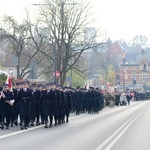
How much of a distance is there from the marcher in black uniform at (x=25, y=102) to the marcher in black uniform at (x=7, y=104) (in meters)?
0.38

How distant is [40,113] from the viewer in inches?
882

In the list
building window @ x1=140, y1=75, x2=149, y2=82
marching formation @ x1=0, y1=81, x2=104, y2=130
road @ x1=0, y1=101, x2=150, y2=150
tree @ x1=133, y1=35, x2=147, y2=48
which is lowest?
road @ x1=0, y1=101, x2=150, y2=150

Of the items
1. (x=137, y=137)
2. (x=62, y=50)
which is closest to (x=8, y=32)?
(x=62, y=50)

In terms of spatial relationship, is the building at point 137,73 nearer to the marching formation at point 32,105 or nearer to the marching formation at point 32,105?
the marching formation at point 32,105

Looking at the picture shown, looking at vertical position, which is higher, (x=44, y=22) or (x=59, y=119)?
(x=44, y=22)

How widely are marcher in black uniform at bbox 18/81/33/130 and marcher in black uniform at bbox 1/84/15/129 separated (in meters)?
0.38

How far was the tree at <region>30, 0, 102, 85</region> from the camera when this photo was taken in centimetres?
5562

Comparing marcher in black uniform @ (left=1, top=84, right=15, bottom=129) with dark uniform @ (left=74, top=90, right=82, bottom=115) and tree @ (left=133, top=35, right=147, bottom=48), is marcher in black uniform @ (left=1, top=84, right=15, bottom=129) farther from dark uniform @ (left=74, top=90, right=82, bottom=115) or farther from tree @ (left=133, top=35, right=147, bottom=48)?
tree @ (left=133, top=35, right=147, bottom=48)

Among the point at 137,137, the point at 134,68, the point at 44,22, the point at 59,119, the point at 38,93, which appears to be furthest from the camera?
the point at 134,68

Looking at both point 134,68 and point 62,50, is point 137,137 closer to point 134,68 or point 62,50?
point 62,50

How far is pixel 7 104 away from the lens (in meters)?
20.8

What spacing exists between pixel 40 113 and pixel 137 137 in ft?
18.2

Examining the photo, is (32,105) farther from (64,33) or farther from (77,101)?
(64,33)

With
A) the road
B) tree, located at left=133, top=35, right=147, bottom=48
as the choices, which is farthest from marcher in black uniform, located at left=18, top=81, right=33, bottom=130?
tree, located at left=133, top=35, right=147, bottom=48
